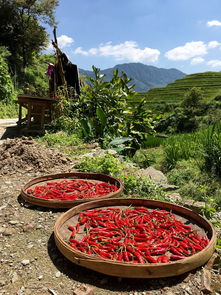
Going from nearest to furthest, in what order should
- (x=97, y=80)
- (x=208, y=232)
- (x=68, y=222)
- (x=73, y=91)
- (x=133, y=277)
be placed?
(x=133, y=277) → (x=208, y=232) → (x=68, y=222) → (x=97, y=80) → (x=73, y=91)

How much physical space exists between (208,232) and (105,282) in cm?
110

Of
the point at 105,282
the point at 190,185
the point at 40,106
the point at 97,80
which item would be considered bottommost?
the point at 190,185

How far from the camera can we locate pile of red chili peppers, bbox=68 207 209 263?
2230 mm

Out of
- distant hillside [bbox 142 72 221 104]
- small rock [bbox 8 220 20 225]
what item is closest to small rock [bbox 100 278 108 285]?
small rock [bbox 8 220 20 225]

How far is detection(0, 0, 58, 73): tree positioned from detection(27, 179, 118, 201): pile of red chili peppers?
19.3m

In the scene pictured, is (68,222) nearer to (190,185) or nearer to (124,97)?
(190,185)

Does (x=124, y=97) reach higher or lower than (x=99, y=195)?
higher

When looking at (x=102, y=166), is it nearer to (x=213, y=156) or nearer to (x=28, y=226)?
(x=28, y=226)

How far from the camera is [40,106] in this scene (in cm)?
790

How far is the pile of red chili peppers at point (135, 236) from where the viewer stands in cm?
223

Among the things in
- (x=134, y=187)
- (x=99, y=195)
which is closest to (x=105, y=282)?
(x=99, y=195)

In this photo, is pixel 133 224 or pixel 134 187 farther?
pixel 134 187

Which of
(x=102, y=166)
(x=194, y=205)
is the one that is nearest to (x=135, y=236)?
(x=194, y=205)

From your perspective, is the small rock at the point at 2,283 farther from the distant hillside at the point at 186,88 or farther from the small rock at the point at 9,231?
the distant hillside at the point at 186,88
